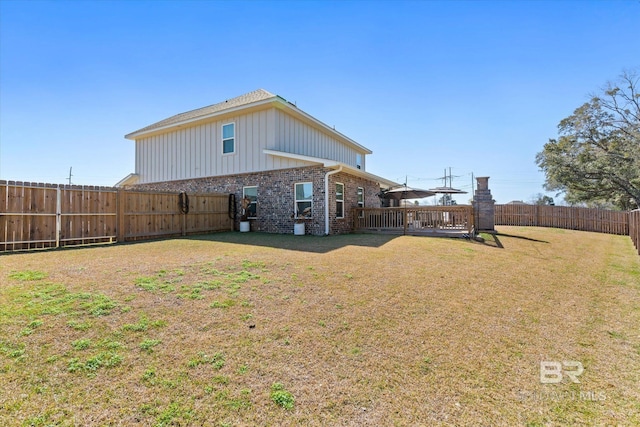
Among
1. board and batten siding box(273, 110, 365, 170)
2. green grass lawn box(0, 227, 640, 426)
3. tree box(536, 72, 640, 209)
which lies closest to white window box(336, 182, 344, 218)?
board and batten siding box(273, 110, 365, 170)

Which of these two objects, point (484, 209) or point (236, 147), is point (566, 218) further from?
point (236, 147)

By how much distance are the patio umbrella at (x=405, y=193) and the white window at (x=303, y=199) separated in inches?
240

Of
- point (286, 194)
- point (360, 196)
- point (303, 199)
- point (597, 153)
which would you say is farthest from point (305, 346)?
point (597, 153)

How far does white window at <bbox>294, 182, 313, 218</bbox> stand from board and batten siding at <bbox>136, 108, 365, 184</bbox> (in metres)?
0.92

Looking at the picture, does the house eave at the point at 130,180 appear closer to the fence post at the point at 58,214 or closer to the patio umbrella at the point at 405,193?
the fence post at the point at 58,214

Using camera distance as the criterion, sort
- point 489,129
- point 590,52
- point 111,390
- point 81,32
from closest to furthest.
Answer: point 111,390
point 81,32
point 590,52
point 489,129

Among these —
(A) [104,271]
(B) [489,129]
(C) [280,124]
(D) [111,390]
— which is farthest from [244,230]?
(B) [489,129]

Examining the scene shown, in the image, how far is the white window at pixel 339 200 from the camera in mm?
12461

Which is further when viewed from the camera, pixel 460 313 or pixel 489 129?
pixel 489 129

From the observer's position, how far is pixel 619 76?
19.9 m

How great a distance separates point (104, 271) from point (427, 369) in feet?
17.6

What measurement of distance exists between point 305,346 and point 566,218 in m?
22.5

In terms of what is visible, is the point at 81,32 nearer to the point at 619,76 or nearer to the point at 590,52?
the point at 590,52

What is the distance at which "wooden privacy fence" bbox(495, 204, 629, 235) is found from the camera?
56.7ft
